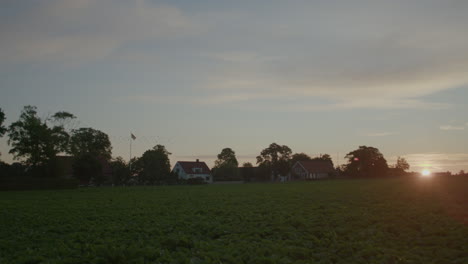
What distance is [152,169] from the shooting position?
90.1m

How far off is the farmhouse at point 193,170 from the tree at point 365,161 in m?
42.1

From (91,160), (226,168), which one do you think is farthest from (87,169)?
(226,168)

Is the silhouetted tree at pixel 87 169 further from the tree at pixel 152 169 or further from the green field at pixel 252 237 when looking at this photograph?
the green field at pixel 252 237

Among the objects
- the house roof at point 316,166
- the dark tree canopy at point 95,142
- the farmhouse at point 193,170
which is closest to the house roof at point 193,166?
the farmhouse at point 193,170

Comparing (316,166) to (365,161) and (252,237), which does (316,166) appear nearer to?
(365,161)

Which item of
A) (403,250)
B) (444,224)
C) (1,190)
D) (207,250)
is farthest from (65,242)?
(1,190)

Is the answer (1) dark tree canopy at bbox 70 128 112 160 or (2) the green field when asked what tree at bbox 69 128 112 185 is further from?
(2) the green field

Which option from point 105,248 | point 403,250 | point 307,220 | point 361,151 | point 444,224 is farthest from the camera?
point 361,151

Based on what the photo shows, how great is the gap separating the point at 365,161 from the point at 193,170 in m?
51.7

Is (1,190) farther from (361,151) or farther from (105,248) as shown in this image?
(361,151)

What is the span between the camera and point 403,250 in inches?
433

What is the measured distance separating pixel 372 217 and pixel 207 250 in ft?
28.6

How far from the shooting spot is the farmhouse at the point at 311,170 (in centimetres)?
12275

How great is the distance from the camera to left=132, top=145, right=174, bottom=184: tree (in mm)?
87544
